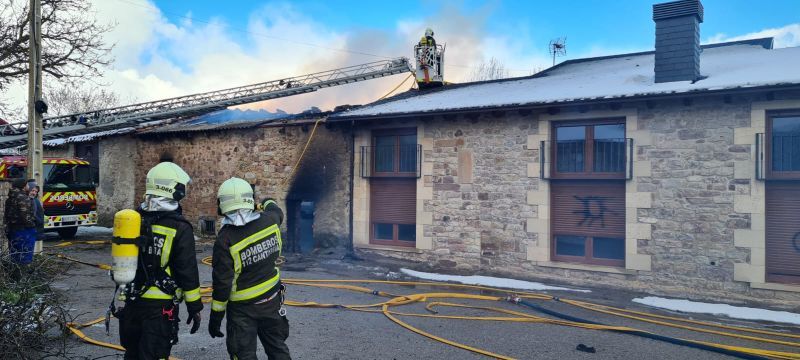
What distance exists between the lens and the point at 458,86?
1470 cm

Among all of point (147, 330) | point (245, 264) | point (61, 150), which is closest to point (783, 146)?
point (245, 264)

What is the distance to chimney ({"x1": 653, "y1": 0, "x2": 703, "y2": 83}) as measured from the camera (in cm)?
973

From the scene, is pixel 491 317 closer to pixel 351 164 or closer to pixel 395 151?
pixel 395 151

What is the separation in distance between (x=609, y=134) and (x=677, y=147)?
45.9 inches

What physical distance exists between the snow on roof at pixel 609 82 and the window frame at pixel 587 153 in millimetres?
529

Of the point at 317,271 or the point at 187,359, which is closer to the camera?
the point at 187,359

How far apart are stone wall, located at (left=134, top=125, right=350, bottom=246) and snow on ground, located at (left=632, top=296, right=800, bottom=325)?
22.3 feet

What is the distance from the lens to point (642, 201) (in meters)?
9.20

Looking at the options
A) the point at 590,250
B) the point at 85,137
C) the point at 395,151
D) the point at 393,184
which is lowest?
the point at 590,250

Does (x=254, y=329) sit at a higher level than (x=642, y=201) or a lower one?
lower

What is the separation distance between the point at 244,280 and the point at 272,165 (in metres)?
9.84

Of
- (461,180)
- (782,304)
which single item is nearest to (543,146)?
(461,180)

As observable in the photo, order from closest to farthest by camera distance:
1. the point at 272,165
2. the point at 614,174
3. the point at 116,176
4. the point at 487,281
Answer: the point at 614,174, the point at 487,281, the point at 272,165, the point at 116,176

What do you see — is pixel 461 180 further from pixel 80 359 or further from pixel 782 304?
pixel 80 359
